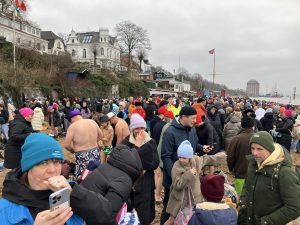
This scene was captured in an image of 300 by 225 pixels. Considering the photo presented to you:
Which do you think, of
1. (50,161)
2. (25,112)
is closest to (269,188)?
(50,161)

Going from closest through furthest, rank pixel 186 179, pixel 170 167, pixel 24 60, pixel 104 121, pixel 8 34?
1. pixel 186 179
2. pixel 170 167
3. pixel 104 121
4. pixel 24 60
5. pixel 8 34

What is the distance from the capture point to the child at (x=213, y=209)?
244 centimetres

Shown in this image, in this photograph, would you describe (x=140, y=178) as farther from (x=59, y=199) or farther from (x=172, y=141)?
(x=59, y=199)

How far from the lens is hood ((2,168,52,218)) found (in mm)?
1599

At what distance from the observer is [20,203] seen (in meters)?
1.58

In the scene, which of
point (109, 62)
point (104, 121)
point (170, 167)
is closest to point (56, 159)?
point (170, 167)

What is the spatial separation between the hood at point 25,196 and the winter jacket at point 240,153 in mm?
3542

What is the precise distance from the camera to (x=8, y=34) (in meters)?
55.8

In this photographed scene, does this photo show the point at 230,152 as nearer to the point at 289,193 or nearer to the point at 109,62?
the point at 289,193

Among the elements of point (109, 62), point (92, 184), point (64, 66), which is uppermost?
point (109, 62)

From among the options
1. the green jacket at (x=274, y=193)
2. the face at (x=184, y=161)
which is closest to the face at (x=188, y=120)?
the face at (x=184, y=161)

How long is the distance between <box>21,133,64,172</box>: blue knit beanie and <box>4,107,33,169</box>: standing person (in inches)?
138

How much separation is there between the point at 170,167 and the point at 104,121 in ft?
7.28

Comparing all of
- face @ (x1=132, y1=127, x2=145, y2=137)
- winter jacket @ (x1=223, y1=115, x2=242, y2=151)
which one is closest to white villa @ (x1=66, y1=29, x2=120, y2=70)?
winter jacket @ (x1=223, y1=115, x2=242, y2=151)
